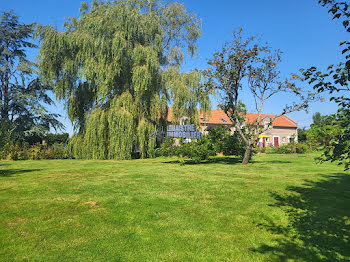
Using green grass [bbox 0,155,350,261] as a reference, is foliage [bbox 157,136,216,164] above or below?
above

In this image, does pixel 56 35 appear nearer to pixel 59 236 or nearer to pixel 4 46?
pixel 4 46

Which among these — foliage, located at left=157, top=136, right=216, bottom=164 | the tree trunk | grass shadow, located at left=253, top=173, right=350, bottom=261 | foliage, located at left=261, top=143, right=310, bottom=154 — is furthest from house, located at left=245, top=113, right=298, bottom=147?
grass shadow, located at left=253, top=173, right=350, bottom=261

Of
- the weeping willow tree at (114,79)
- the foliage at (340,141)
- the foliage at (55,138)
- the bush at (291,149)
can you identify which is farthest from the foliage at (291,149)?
the foliage at (340,141)

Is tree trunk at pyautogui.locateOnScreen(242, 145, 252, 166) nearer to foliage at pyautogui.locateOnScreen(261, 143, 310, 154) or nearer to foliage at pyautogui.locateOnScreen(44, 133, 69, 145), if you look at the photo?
foliage at pyautogui.locateOnScreen(261, 143, 310, 154)

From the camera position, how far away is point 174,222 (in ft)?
17.7

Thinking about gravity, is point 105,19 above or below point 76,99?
above

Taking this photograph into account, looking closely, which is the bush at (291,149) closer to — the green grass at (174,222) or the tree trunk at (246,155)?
the tree trunk at (246,155)

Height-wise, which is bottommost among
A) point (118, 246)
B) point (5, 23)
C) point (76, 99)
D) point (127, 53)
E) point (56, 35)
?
point (118, 246)

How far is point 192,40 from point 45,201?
67.2ft

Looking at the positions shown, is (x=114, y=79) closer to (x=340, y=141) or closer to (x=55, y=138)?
(x=55, y=138)

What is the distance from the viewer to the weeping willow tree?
19.6 metres

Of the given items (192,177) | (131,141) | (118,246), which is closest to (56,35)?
→ (131,141)

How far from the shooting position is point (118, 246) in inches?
171

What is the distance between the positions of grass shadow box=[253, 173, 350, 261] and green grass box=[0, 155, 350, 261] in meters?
0.02
